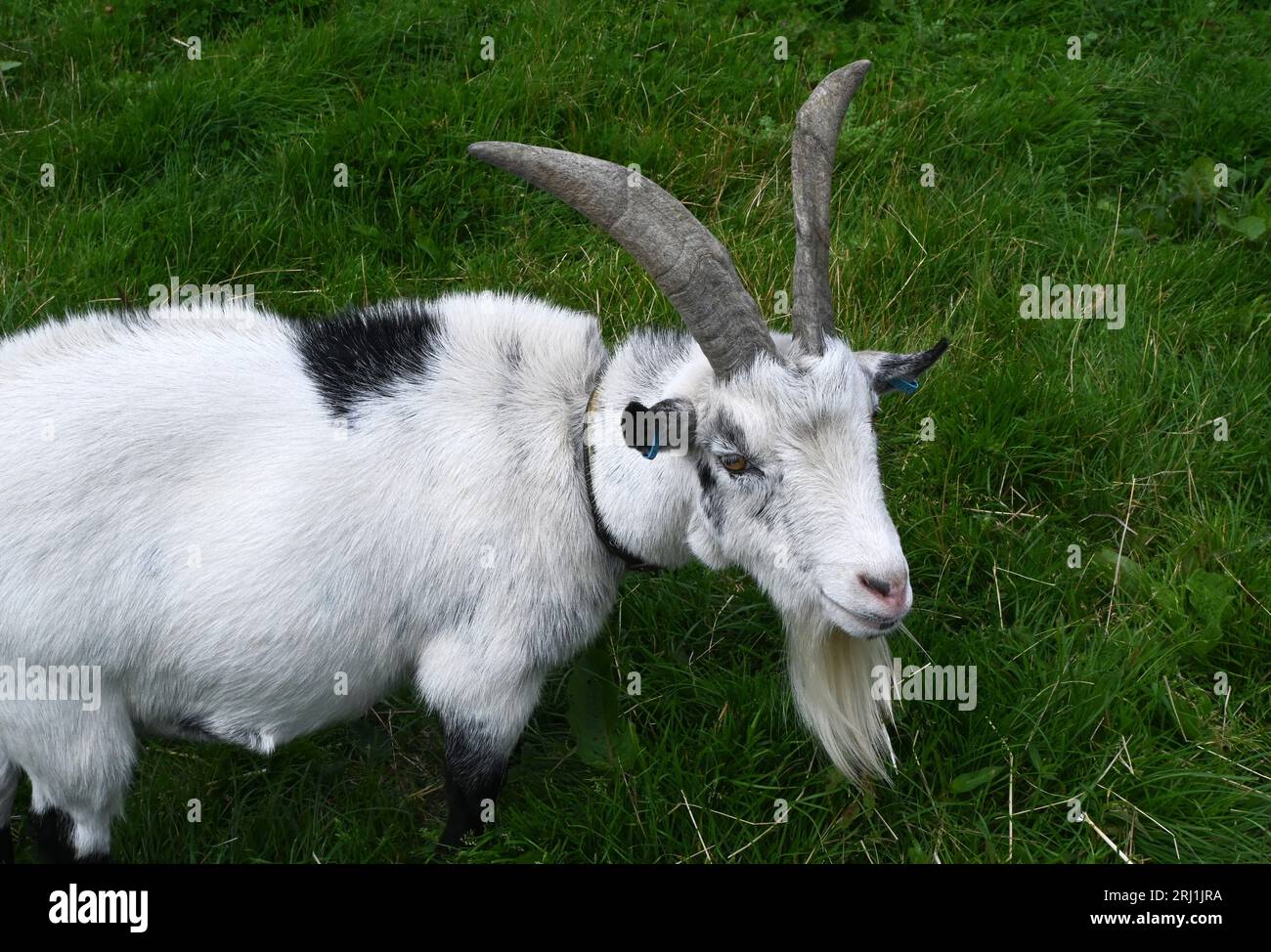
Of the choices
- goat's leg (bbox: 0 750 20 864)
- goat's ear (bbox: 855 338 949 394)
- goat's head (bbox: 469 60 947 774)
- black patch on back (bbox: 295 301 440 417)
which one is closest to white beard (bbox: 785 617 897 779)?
goat's head (bbox: 469 60 947 774)

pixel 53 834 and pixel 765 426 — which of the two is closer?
pixel 765 426

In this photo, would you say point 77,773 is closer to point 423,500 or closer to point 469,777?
point 469,777

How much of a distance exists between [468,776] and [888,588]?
4.28 ft

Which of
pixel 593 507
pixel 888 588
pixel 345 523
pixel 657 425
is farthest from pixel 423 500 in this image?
pixel 888 588

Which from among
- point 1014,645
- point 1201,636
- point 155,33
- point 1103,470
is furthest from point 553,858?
point 155,33

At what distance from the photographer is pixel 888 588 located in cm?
298

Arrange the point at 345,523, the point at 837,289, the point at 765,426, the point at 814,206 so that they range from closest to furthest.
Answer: the point at 765,426
the point at 345,523
the point at 814,206
the point at 837,289

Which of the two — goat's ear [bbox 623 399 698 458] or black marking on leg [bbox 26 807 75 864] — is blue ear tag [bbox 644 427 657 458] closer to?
goat's ear [bbox 623 399 698 458]

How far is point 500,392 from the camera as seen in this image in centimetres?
354

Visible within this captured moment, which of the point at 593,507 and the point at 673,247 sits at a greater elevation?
the point at 673,247

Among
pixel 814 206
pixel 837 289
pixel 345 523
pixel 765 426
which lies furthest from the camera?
pixel 837 289

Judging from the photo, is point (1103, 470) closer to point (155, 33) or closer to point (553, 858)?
point (553, 858)

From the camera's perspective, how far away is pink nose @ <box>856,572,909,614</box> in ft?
9.77

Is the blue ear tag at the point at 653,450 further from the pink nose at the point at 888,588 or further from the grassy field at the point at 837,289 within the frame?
the grassy field at the point at 837,289
